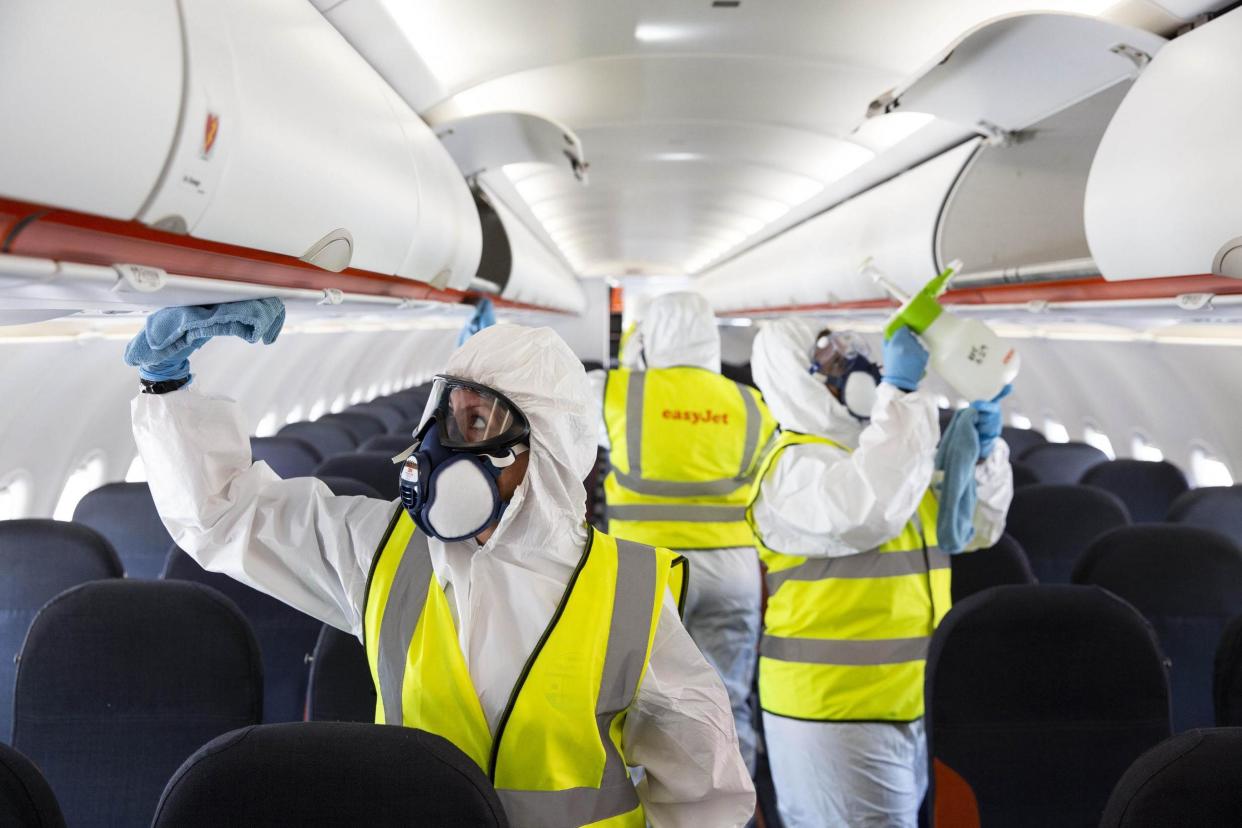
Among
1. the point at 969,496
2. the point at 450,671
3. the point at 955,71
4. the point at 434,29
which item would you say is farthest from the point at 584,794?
the point at 434,29

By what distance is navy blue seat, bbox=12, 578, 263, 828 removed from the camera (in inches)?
98.7

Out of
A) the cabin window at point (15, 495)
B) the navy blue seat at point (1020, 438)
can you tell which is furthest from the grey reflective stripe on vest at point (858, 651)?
the navy blue seat at point (1020, 438)

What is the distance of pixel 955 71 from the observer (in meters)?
3.42

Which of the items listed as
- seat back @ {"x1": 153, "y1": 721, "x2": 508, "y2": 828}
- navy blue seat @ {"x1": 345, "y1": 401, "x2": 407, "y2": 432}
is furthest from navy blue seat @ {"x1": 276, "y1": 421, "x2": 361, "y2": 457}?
seat back @ {"x1": 153, "y1": 721, "x2": 508, "y2": 828}

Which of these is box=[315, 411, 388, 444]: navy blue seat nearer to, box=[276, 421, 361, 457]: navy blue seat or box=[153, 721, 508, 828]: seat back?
box=[276, 421, 361, 457]: navy blue seat

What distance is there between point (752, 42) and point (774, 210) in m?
5.07

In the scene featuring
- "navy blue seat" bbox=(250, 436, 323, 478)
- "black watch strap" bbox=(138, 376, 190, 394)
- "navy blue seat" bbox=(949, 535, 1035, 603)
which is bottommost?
"navy blue seat" bbox=(949, 535, 1035, 603)

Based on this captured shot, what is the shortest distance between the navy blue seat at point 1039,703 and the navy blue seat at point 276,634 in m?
2.19

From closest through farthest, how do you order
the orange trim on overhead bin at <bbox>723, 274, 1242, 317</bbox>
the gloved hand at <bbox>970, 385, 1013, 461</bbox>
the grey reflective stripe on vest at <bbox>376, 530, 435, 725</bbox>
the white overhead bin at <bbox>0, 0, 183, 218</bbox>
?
the white overhead bin at <bbox>0, 0, 183, 218</bbox> → the grey reflective stripe on vest at <bbox>376, 530, 435, 725</bbox> → the orange trim on overhead bin at <bbox>723, 274, 1242, 317</bbox> → the gloved hand at <bbox>970, 385, 1013, 461</bbox>

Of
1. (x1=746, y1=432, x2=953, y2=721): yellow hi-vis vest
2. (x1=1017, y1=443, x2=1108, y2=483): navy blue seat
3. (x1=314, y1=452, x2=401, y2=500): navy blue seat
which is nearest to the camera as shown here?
(x1=746, y1=432, x2=953, y2=721): yellow hi-vis vest

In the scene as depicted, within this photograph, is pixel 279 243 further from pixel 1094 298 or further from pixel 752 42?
pixel 752 42

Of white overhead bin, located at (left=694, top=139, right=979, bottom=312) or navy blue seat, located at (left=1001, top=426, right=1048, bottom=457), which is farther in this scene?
navy blue seat, located at (left=1001, top=426, right=1048, bottom=457)

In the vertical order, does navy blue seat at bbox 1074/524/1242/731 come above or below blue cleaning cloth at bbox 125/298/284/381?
below

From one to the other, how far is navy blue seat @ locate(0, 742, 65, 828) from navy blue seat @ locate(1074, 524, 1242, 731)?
3.38 m
